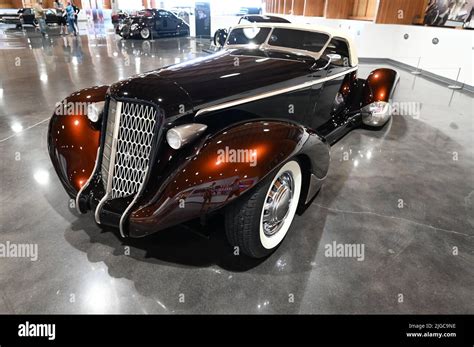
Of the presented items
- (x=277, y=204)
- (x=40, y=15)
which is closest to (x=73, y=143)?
(x=277, y=204)

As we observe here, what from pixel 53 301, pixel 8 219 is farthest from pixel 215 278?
pixel 8 219

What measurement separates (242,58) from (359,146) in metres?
2.14

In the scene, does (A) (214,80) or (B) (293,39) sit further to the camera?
(B) (293,39)

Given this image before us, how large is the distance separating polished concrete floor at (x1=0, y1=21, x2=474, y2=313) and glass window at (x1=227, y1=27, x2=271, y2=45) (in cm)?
164

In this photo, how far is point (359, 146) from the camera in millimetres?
4176

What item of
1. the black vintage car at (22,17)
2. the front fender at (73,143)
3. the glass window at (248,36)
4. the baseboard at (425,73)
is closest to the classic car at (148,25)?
the black vintage car at (22,17)

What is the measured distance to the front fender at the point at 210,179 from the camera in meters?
1.77

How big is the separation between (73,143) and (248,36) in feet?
7.51

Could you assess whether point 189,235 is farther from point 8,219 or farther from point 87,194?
point 8,219

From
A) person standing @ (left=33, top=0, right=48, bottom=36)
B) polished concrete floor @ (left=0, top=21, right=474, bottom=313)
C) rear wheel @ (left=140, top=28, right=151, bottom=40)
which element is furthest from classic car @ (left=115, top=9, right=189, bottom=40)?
polished concrete floor @ (left=0, top=21, right=474, bottom=313)

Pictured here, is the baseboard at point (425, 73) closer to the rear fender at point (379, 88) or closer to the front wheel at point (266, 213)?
the rear fender at point (379, 88)

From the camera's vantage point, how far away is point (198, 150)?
1907 millimetres

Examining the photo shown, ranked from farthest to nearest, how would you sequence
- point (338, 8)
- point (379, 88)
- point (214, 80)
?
1. point (338, 8)
2. point (379, 88)
3. point (214, 80)

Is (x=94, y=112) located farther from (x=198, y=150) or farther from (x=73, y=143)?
(x=198, y=150)
